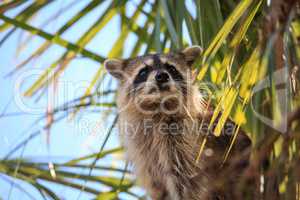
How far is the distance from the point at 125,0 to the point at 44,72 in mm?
827

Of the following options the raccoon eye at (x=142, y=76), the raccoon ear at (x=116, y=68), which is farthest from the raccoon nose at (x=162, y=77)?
the raccoon ear at (x=116, y=68)

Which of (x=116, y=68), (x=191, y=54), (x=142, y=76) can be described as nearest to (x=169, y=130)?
(x=142, y=76)

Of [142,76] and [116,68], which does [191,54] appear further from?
[116,68]

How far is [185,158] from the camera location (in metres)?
4.34

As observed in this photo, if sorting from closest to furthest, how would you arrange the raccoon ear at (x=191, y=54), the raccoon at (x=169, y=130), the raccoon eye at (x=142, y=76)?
the raccoon at (x=169, y=130)
the raccoon ear at (x=191, y=54)
the raccoon eye at (x=142, y=76)

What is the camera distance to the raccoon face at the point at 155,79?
4633 millimetres

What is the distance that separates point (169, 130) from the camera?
4.62 m

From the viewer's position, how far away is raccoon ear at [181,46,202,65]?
473 centimetres

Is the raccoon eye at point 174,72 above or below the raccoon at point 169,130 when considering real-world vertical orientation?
above

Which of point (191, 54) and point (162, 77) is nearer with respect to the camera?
point (162, 77)

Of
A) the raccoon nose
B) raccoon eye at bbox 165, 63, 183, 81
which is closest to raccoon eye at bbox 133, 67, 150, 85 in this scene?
raccoon eye at bbox 165, 63, 183, 81

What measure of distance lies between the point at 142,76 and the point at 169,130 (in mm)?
626

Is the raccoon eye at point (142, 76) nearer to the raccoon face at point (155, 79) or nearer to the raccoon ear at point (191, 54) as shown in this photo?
the raccoon face at point (155, 79)

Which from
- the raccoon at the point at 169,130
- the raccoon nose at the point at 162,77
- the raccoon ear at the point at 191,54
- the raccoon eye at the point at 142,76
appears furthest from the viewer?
the raccoon eye at the point at 142,76
